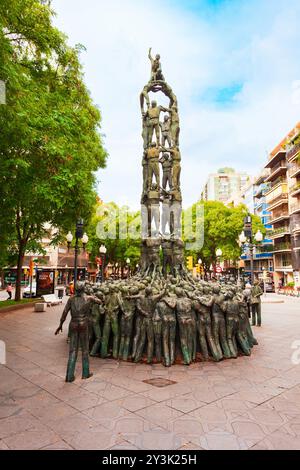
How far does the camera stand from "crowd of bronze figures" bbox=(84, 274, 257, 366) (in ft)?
25.1

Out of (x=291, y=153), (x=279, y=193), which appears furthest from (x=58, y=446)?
(x=279, y=193)

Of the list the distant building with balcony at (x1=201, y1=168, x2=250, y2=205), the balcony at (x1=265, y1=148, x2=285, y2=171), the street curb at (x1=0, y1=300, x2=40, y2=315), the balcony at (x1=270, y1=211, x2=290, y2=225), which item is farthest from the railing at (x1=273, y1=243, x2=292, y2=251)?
the distant building with balcony at (x1=201, y1=168, x2=250, y2=205)

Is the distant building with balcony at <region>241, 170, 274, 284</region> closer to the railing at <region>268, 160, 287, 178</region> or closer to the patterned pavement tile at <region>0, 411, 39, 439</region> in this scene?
the railing at <region>268, 160, 287, 178</region>

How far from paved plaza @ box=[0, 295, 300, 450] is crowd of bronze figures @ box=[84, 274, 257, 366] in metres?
0.39

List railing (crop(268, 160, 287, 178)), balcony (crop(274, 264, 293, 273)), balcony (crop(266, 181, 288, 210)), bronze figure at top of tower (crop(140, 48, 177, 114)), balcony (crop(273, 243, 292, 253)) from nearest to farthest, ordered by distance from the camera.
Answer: bronze figure at top of tower (crop(140, 48, 177, 114)) < balcony (crop(274, 264, 293, 273)) < balcony (crop(273, 243, 292, 253)) < balcony (crop(266, 181, 288, 210)) < railing (crop(268, 160, 287, 178))

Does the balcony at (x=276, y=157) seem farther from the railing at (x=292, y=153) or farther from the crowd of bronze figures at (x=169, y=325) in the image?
the crowd of bronze figures at (x=169, y=325)

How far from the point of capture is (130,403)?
5.20 meters

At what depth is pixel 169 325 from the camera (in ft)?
25.1

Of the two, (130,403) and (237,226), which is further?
(237,226)

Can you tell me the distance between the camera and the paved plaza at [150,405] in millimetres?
4000
